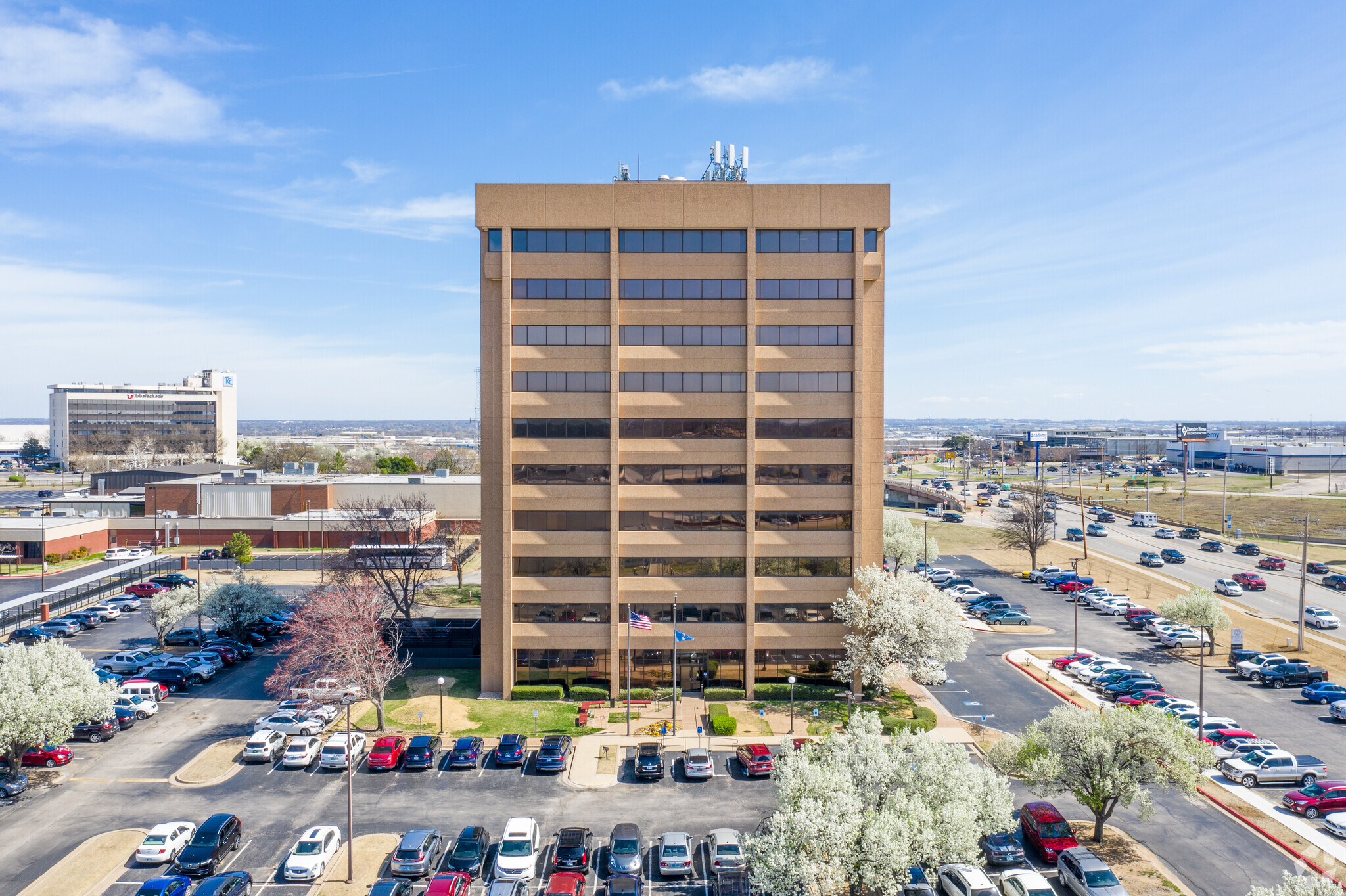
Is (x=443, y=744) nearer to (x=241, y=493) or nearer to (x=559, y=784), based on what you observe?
(x=559, y=784)

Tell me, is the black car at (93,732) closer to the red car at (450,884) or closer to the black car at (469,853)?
the black car at (469,853)

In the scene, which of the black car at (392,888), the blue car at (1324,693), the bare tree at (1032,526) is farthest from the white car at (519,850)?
the bare tree at (1032,526)

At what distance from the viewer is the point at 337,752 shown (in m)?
35.3

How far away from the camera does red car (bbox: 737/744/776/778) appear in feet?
112

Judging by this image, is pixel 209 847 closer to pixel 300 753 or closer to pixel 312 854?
pixel 312 854

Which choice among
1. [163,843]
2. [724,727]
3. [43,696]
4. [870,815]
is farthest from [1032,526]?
[43,696]

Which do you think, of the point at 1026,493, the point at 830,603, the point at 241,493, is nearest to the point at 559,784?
the point at 830,603

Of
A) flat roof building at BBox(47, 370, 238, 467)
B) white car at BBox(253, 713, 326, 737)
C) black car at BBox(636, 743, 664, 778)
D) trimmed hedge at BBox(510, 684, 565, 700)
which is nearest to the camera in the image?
black car at BBox(636, 743, 664, 778)

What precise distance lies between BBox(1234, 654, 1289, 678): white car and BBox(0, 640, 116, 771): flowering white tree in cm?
6718

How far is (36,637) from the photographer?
174ft

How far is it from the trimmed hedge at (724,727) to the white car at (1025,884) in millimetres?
16378

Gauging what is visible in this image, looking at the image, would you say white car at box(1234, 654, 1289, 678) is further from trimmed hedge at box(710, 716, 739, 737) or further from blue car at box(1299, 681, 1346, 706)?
trimmed hedge at box(710, 716, 739, 737)

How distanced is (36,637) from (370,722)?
1271 inches

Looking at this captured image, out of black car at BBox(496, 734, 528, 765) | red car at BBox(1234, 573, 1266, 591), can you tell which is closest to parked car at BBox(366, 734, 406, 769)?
black car at BBox(496, 734, 528, 765)
